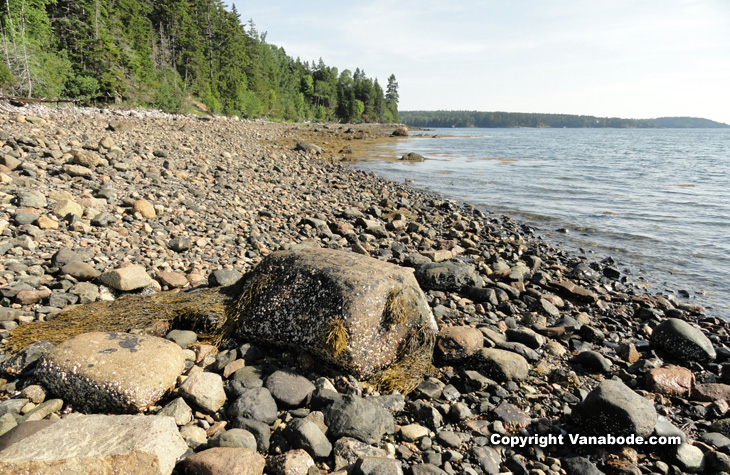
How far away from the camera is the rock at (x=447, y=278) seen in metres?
6.77

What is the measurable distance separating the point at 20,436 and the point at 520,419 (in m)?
4.00

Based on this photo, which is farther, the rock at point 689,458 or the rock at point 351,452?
the rock at point 689,458

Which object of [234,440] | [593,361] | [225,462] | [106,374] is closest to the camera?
[225,462]

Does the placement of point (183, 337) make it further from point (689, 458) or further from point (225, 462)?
point (689, 458)

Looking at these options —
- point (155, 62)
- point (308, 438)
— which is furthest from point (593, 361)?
point (155, 62)

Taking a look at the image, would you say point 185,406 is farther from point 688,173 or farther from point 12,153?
point 688,173

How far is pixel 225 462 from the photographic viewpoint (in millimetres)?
2578

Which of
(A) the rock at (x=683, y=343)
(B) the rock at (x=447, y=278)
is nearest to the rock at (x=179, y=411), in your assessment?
(B) the rock at (x=447, y=278)

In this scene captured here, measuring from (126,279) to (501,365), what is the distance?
4845 millimetres

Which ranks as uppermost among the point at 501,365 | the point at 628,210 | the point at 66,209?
the point at 66,209

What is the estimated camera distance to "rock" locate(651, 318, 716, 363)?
516cm

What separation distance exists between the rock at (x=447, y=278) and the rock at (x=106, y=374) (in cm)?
441

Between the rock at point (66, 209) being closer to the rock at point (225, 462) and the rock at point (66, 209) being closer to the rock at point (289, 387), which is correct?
the rock at point (289, 387)

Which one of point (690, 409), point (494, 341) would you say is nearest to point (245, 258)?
point (494, 341)
